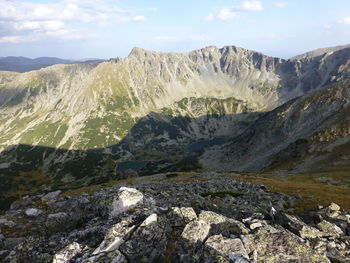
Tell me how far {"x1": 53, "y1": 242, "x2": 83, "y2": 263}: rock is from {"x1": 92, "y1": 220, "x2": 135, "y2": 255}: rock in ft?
5.24

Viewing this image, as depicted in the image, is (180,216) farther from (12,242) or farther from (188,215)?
(12,242)

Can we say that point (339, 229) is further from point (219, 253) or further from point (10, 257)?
point (10, 257)

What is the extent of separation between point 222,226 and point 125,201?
34.3 ft

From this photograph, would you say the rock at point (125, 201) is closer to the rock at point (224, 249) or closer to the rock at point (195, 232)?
the rock at point (195, 232)

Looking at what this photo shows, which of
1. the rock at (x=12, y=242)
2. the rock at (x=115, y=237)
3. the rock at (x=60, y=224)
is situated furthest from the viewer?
the rock at (x=12, y=242)

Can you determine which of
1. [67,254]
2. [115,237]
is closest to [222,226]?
[115,237]

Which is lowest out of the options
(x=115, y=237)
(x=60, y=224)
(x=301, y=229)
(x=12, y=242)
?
(x=12, y=242)

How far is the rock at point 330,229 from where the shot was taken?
2432 cm

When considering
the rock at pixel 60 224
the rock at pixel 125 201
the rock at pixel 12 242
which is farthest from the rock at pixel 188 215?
the rock at pixel 12 242

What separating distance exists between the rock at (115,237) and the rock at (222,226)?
619cm

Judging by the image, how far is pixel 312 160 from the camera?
422 feet

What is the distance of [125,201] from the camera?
85.6 feet

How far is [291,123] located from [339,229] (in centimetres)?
17512

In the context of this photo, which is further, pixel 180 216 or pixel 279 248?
pixel 180 216
